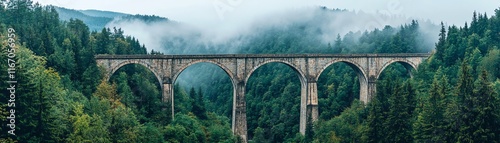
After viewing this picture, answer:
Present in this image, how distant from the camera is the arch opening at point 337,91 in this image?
91231 mm

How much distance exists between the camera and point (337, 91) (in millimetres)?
97625

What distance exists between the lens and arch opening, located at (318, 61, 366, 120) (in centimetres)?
9123

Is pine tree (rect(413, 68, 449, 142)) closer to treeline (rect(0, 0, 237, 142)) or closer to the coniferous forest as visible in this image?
the coniferous forest

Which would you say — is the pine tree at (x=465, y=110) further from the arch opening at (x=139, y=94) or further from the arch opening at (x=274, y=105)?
the arch opening at (x=139, y=94)

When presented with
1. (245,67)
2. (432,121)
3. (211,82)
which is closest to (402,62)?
(245,67)

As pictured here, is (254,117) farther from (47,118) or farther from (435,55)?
(47,118)

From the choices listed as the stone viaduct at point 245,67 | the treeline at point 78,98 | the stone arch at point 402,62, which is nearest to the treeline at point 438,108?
the stone arch at point 402,62

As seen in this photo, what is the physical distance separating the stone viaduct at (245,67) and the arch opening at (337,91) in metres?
1.68

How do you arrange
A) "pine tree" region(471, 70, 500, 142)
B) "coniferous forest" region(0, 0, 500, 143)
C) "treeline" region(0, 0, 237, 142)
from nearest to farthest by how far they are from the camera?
"treeline" region(0, 0, 237, 142)
"coniferous forest" region(0, 0, 500, 143)
"pine tree" region(471, 70, 500, 142)

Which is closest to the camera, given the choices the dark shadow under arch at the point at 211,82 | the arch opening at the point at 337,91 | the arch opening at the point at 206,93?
the arch opening at the point at 206,93

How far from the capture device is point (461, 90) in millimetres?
52188

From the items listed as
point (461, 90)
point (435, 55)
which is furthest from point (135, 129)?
point (435, 55)

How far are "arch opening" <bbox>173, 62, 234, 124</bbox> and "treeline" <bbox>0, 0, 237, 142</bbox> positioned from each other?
1144mm

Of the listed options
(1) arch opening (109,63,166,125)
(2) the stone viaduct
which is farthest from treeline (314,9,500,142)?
(1) arch opening (109,63,166,125)
